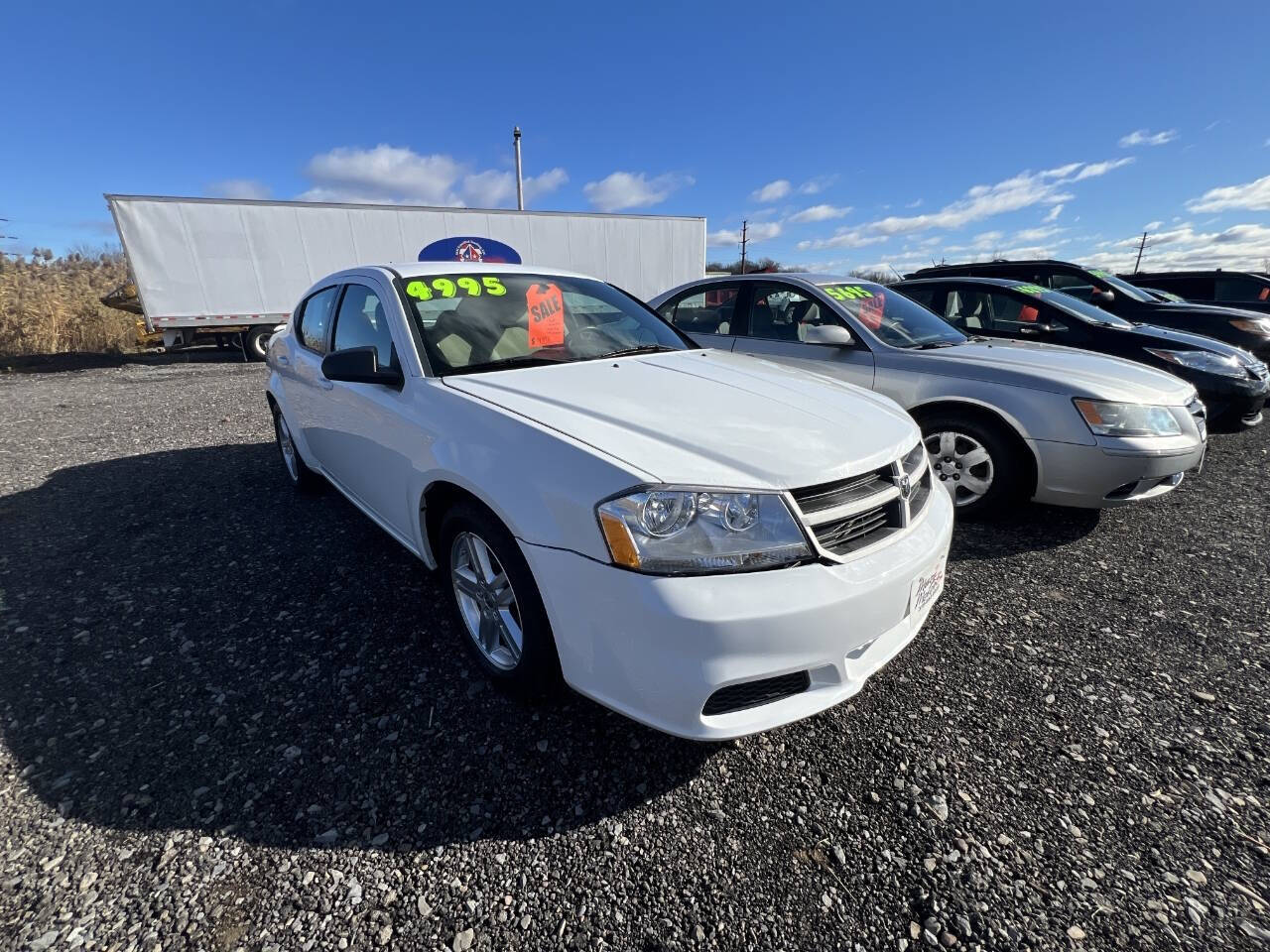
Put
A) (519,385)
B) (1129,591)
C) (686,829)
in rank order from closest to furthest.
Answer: (686,829) → (519,385) → (1129,591)

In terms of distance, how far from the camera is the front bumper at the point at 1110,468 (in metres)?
3.25

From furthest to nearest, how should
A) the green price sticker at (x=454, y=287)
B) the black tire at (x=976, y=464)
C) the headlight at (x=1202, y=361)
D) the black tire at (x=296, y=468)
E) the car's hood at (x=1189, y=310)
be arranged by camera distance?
1. the car's hood at (x=1189, y=310)
2. the headlight at (x=1202, y=361)
3. the black tire at (x=296, y=468)
4. the black tire at (x=976, y=464)
5. the green price sticker at (x=454, y=287)

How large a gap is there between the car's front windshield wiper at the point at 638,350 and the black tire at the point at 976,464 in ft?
5.66

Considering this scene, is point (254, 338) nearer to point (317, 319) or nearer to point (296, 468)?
point (296, 468)

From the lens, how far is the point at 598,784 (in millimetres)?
1869

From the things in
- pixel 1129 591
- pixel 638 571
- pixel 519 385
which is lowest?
pixel 1129 591

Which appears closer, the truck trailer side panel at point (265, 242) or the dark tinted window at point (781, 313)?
the dark tinted window at point (781, 313)

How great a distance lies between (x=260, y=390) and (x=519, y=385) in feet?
31.2

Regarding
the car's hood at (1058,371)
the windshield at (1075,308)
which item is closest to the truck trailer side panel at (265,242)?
the windshield at (1075,308)

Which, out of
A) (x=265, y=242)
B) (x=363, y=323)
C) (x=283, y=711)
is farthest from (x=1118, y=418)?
(x=265, y=242)

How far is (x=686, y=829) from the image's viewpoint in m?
1.73

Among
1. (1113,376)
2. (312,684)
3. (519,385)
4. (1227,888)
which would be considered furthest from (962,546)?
(312,684)

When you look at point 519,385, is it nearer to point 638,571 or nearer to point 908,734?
point 638,571

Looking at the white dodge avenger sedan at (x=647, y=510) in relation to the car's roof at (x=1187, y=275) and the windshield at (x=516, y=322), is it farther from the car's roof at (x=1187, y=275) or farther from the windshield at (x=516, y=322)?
the car's roof at (x=1187, y=275)
